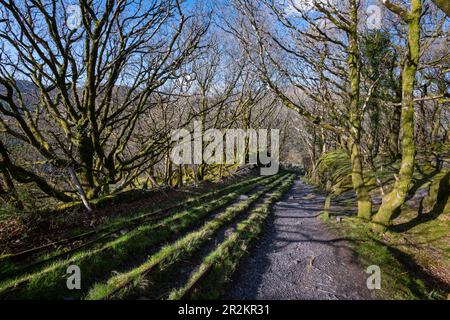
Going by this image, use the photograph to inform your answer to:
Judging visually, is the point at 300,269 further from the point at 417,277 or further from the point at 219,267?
the point at 417,277

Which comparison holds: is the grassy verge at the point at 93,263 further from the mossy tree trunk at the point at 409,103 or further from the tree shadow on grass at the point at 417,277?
the mossy tree trunk at the point at 409,103

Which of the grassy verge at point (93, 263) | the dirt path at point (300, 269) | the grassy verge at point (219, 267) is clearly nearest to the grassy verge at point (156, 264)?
the grassy verge at point (93, 263)

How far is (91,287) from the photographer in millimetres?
4305

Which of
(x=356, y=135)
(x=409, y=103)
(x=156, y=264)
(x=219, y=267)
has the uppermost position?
(x=409, y=103)

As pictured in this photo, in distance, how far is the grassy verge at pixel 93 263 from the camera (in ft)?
13.0

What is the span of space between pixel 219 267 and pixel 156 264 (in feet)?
4.40

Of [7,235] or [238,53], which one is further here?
[238,53]

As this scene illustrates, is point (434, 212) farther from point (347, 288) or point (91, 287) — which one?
point (91, 287)

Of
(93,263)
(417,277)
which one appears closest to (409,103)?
(417,277)

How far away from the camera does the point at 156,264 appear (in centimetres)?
489

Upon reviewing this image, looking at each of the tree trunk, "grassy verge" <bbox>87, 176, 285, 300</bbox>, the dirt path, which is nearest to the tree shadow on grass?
the dirt path

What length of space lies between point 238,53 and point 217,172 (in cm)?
1068

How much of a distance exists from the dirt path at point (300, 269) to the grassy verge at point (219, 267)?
0.76 feet

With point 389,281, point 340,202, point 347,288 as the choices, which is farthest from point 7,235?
point 340,202
